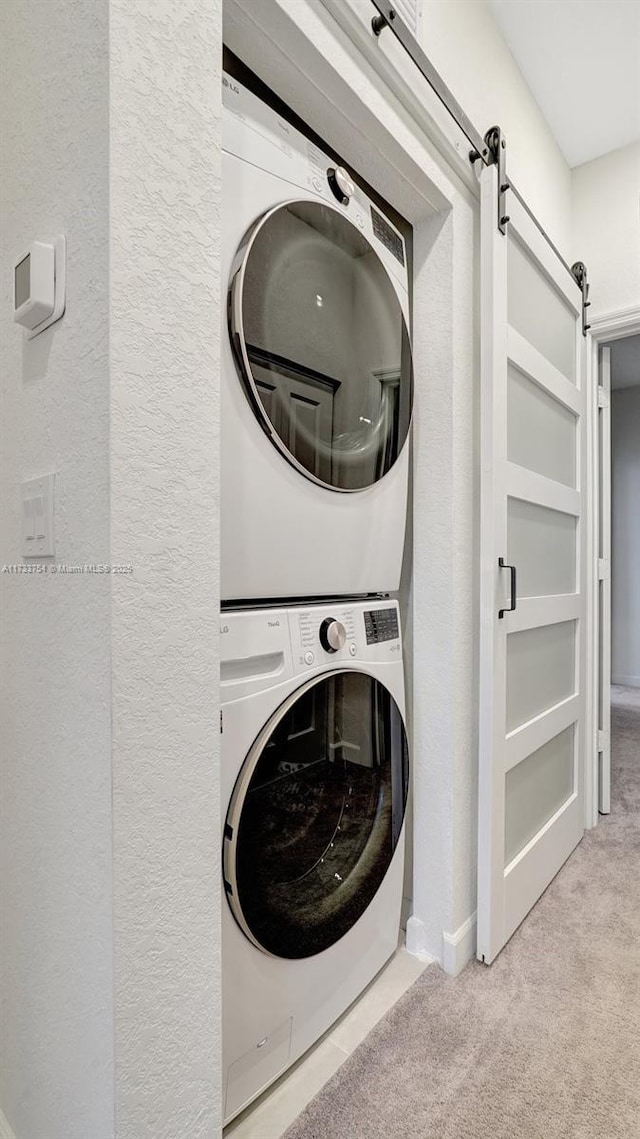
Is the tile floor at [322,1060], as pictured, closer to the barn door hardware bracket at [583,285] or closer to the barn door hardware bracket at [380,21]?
the barn door hardware bracket at [380,21]

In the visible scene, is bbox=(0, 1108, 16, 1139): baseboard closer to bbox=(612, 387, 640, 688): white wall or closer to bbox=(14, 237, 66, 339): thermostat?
bbox=(14, 237, 66, 339): thermostat

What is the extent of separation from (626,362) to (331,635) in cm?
429

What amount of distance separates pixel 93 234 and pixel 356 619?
2.81 feet

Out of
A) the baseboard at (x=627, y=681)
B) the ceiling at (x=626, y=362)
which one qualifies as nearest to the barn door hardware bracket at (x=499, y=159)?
the ceiling at (x=626, y=362)

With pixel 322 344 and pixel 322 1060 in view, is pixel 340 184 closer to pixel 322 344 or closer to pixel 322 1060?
pixel 322 344

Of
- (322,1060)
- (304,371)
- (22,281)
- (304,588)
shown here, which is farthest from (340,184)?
(322,1060)

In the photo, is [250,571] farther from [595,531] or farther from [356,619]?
[595,531]

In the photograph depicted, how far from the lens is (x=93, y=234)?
650mm

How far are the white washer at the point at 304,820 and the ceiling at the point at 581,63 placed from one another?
180 cm

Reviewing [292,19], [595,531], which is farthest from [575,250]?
[292,19]

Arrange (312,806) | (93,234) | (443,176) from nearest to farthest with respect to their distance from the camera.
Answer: (93,234) < (312,806) < (443,176)

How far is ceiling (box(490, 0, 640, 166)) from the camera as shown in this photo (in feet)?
5.29

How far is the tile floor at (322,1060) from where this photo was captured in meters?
1.03

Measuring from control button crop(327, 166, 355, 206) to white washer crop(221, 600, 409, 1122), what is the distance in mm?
868
